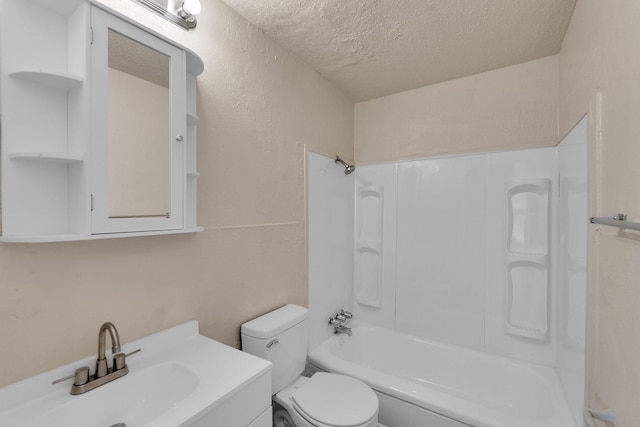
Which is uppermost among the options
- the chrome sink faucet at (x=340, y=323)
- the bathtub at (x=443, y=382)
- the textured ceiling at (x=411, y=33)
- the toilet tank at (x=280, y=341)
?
the textured ceiling at (x=411, y=33)

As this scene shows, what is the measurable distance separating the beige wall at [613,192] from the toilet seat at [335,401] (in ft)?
3.08

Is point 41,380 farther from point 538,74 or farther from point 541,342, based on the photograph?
point 538,74

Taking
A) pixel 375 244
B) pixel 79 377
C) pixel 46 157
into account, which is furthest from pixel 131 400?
pixel 375 244

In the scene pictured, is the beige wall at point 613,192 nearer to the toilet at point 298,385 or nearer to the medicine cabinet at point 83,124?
the toilet at point 298,385

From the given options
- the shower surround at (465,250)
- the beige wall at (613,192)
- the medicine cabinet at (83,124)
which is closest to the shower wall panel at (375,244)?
the shower surround at (465,250)

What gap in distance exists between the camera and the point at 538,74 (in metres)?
1.92

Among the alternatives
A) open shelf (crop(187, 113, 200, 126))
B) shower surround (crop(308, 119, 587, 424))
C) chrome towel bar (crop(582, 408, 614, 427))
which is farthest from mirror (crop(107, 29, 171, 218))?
chrome towel bar (crop(582, 408, 614, 427))

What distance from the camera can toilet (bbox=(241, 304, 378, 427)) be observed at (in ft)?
4.64

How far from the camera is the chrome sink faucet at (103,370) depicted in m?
0.93

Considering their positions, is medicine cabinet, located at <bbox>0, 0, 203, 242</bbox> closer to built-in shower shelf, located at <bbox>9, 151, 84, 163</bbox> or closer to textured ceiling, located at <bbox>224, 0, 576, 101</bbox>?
built-in shower shelf, located at <bbox>9, 151, 84, 163</bbox>

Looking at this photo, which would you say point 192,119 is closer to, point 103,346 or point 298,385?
point 103,346

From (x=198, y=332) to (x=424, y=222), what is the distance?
5.88 ft

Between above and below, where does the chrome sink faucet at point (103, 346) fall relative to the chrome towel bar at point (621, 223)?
below

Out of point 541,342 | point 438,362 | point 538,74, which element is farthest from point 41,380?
point 538,74
